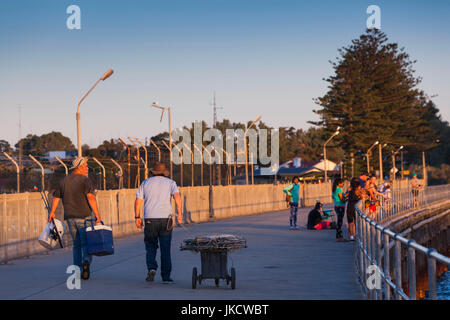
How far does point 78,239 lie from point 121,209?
11.4m

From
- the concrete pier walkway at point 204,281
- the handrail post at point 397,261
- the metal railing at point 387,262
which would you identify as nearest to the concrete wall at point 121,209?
the concrete pier walkway at point 204,281

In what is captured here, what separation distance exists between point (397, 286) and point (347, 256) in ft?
29.7

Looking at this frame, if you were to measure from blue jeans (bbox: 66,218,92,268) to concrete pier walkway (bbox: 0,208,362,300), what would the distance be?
0.38 m

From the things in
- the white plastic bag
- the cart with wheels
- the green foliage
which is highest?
the green foliage

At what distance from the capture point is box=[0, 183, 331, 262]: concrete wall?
15805 mm

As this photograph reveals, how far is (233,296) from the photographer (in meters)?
10.3

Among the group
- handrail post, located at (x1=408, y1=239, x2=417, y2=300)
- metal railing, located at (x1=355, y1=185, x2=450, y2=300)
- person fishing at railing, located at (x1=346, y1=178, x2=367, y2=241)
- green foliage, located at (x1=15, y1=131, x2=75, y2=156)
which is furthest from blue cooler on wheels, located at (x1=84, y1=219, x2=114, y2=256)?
green foliage, located at (x1=15, y1=131, x2=75, y2=156)

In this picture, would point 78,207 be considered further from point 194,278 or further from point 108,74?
point 108,74

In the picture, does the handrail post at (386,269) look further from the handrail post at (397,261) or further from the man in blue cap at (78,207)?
the man in blue cap at (78,207)

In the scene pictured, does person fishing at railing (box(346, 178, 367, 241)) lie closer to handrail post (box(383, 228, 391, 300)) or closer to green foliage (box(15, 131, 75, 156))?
handrail post (box(383, 228, 391, 300))

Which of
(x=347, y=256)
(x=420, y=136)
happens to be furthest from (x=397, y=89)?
(x=347, y=256)

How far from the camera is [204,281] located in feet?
39.9
